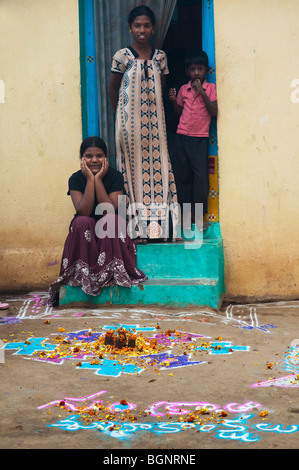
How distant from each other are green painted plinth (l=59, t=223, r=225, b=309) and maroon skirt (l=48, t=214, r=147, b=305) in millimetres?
81

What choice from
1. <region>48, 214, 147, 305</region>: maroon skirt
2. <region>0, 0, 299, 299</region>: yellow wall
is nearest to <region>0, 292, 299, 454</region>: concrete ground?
<region>48, 214, 147, 305</region>: maroon skirt

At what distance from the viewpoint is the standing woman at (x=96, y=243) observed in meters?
5.23

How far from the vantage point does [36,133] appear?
19.8 ft

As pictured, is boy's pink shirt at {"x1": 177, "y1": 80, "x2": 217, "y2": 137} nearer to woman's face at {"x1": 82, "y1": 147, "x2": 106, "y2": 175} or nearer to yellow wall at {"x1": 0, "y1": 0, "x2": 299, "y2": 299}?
yellow wall at {"x1": 0, "y1": 0, "x2": 299, "y2": 299}

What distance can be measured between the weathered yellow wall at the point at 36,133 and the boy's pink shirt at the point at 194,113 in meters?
1.00

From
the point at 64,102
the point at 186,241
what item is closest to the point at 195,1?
the point at 64,102

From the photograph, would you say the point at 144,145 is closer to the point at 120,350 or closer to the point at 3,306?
the point at 3,306

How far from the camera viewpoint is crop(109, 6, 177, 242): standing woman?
567 cm

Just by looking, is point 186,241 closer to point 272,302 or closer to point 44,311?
point 272,302

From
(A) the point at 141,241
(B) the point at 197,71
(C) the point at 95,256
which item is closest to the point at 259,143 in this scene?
(B) the point at 197,71

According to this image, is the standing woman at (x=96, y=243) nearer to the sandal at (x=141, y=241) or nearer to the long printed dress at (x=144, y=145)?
the sandal at (x=141, y=241)

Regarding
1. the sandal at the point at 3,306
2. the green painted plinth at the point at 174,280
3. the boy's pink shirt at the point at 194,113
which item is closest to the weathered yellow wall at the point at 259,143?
the boy's pink shirt at the point at 194,113

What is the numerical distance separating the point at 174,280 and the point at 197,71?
1897 millimetres

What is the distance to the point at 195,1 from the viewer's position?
6957mm
